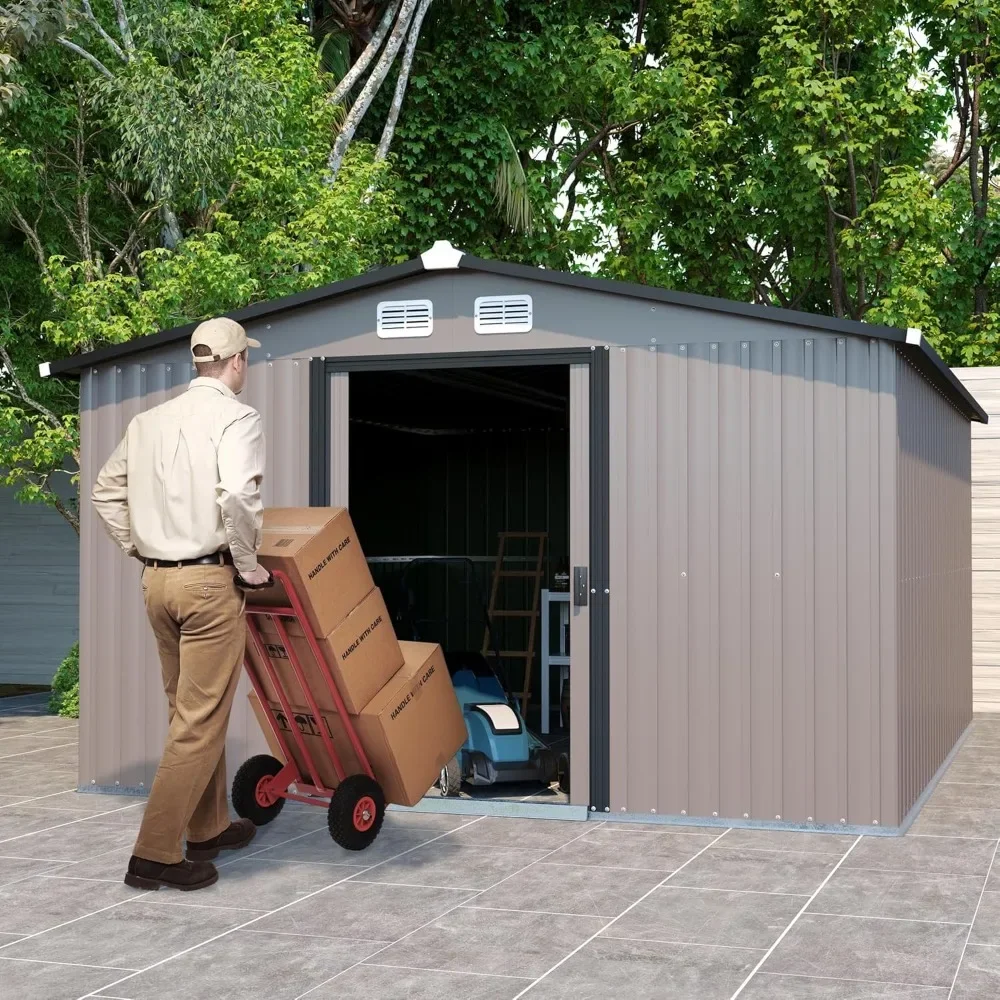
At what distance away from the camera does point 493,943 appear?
494 centimetres

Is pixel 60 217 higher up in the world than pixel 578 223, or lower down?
lower down

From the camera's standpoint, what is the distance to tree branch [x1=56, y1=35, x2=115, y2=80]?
12.1 metres

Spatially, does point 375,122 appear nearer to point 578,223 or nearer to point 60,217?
point 578,223

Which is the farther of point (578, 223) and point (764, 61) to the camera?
point (578, 223)

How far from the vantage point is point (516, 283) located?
7.31 metres

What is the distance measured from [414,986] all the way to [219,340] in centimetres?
257

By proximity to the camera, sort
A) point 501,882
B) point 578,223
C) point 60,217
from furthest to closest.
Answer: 1. point 578,223
2. point 60,217
3. point 501,882

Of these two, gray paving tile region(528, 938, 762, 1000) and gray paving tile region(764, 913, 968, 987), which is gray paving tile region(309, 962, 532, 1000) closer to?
gray paving tile region(528, 938, 762, 1000)

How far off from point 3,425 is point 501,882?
22.5 feet

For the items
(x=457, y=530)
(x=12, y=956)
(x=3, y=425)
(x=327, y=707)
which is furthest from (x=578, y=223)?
(x=12, y=956)

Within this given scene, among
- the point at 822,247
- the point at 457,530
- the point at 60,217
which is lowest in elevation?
the point at 457,530

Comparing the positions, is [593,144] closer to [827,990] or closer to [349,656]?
[349,656]

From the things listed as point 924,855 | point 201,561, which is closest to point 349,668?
point 201,561

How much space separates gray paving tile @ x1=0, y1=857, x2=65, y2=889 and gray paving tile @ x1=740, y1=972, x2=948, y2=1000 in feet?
9.67
